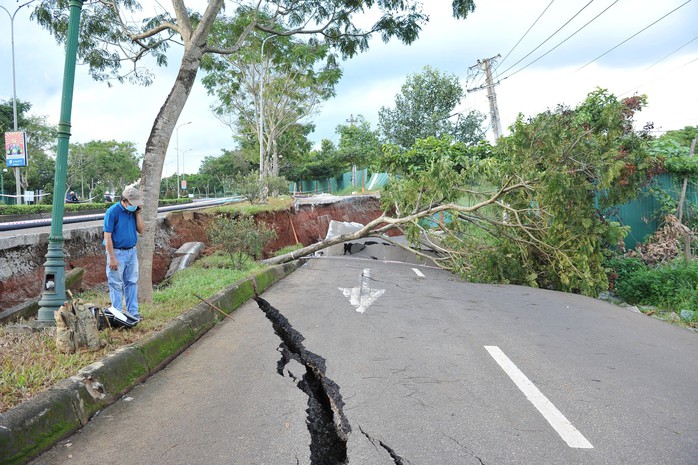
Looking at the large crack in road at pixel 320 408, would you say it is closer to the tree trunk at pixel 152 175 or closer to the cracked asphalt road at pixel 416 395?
the cracked asphalt road at pixel 416 395

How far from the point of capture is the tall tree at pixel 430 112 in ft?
86.6

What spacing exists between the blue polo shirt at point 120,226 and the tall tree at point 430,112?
21.7 m

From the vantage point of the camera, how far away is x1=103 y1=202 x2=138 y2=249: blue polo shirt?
241 inches

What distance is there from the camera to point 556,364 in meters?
5.10

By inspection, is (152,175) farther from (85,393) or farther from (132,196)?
(85,393)

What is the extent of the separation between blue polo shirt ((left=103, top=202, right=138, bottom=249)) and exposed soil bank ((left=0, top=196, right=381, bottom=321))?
2.11 metres

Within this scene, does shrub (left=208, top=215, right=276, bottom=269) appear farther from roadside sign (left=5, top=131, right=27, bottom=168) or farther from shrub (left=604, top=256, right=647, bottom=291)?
roadside sign (left=5, top=131, right=27, bottom=168)

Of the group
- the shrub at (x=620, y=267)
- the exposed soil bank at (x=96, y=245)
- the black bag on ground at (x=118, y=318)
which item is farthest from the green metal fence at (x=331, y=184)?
the black bag on ground at (x=118, y=318)

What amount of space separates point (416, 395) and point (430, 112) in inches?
967

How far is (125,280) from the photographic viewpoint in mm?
6328

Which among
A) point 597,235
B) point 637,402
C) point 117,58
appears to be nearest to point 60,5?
point 117,58

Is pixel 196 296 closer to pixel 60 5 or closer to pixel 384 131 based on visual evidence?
pixel 60 5

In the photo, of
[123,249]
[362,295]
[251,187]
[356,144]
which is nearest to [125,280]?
[123,249]

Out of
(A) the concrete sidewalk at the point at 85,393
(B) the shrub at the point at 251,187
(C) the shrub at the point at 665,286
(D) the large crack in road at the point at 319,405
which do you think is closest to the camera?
(A) the concrete sidewalk at the point at 85,393
